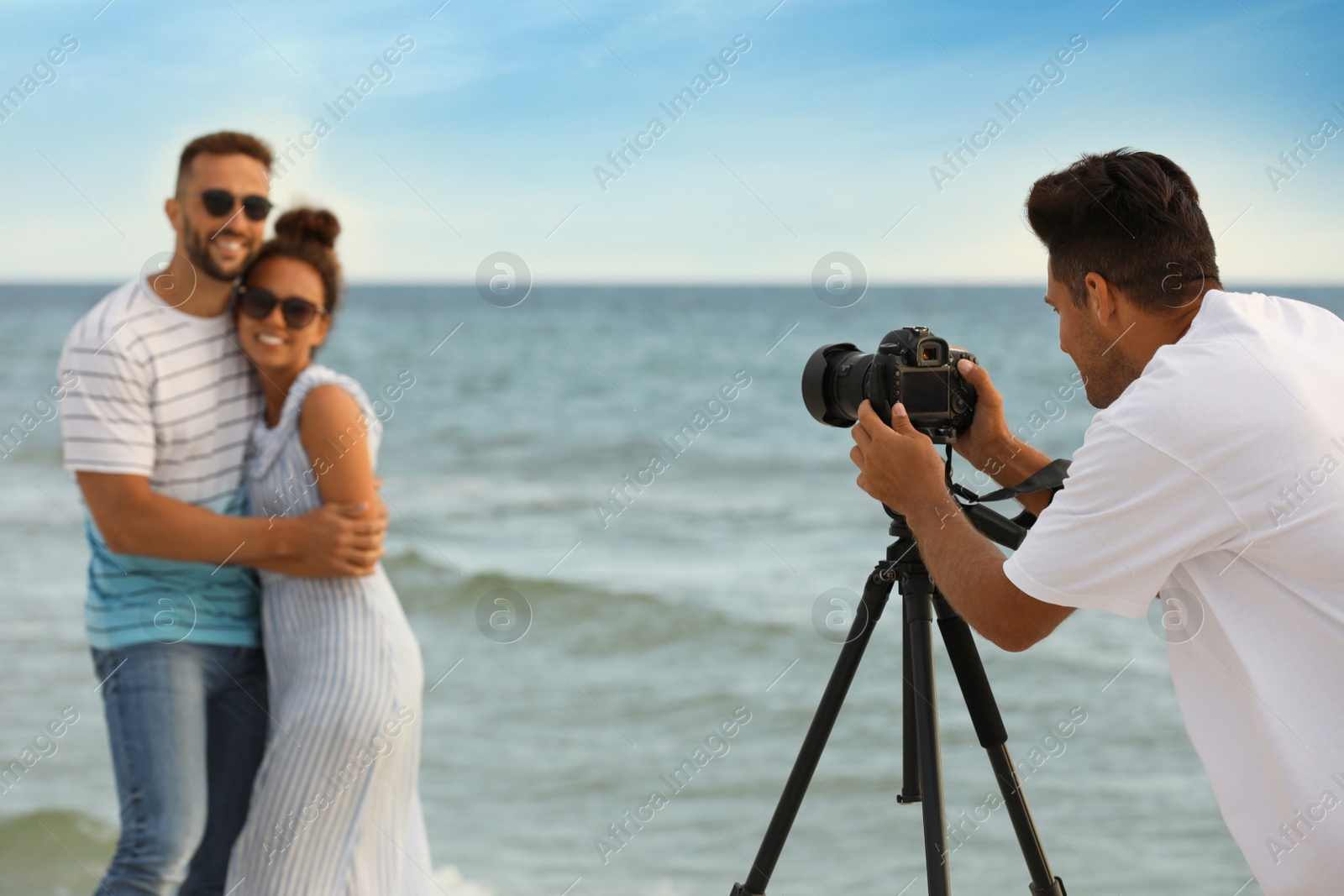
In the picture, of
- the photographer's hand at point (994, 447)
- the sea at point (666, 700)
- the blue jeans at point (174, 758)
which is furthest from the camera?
the sea at point (666, 700)

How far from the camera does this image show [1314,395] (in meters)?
1.41

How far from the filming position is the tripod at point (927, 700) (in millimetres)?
1727

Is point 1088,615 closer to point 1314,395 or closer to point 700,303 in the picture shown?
point 1314,395

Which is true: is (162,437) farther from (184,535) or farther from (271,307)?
(271,307)

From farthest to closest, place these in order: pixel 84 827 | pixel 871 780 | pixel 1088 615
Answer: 1. pixel 1088 615
2. pixel 871 780
3. pixel 84 827

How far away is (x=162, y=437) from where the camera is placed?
2201 millimetres

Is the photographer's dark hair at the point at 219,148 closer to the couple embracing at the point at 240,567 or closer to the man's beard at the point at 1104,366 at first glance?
the couple embracing at the point at 240,567

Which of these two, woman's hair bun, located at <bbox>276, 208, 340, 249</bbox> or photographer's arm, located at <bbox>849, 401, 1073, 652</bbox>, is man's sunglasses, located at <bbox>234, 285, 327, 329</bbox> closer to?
woman's hair bun, located at <bbox>276, 208, 340, 249</bbox>

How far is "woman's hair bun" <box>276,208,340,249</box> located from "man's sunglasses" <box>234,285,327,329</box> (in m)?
0.16

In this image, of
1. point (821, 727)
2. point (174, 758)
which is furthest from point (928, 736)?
point (174, 758)

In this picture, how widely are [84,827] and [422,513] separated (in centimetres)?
530

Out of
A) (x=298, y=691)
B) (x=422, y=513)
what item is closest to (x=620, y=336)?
(x=422, y=513)

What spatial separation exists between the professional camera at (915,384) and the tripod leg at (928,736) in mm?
284

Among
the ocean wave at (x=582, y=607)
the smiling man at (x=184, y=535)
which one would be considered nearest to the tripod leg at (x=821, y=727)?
the smiling man at (x=184, y=535)
